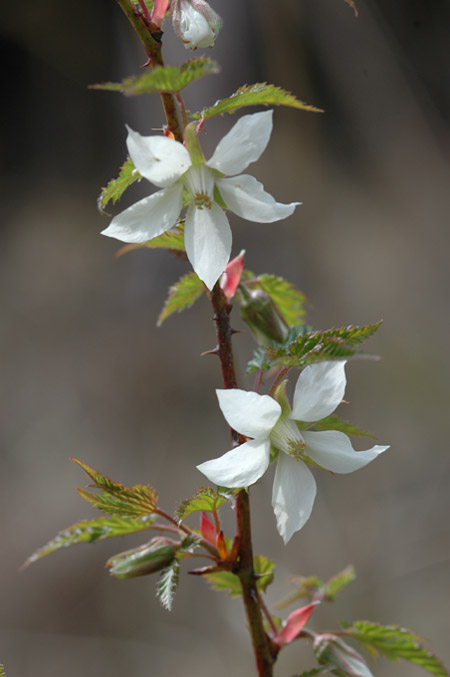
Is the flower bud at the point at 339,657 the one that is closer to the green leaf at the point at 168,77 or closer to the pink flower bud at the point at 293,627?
the pink flower bud at the point at 293,627

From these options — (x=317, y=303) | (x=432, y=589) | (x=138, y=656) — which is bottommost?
(x=432, y=589)

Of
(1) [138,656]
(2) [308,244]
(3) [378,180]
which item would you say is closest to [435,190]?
(3) [378,180]

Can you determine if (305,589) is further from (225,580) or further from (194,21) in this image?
(194,21)

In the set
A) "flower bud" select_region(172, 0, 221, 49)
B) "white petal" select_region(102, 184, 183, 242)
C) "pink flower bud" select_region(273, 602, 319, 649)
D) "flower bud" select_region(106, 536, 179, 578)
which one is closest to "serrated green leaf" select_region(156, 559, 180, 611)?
"flower bud" select_region(106, 536, 179, 578)

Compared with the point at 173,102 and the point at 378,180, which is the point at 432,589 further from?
the point at 173,102

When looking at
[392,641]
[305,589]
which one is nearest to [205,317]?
[305,589]

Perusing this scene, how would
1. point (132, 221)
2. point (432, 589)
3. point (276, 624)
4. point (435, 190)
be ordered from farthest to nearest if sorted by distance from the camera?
1. point (435, 190)
2. point (432, 589)
3. point (276, 624)
4. point (132, 221)

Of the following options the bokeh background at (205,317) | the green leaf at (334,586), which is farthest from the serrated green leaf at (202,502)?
the bokeh background at (205,317)
